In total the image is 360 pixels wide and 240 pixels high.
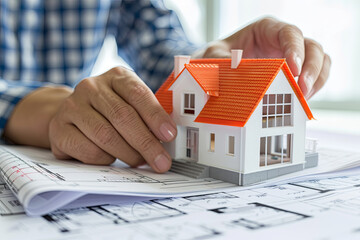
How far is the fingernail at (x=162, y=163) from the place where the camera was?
2.27 feet

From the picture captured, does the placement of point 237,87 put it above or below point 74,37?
below

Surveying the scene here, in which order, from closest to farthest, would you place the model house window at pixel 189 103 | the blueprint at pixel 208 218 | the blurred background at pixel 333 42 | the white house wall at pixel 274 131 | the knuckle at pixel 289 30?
the blueprint at pixel 208 218 < the white house wall at pixel 274 131 < the model house window at pixel 189 103 < the knuckle at pixel 289 30 < the blurred background at pixel 333 42

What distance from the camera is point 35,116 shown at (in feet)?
3.15

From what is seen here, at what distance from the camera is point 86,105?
760mm

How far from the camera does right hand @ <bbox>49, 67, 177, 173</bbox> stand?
701 mm

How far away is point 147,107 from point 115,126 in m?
0.07

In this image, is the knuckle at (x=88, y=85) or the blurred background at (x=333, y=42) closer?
the knuckle at (x=88, y=85)

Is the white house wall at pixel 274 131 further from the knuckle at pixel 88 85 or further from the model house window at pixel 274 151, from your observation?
the knuckle at pixel 88 85

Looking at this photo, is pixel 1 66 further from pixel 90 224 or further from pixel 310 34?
pixel 310 34

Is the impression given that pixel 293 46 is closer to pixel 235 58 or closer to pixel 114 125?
pixel 235 58

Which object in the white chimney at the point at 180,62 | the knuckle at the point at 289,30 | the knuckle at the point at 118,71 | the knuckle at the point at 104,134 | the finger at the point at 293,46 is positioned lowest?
the knuckle at the point at 104,134

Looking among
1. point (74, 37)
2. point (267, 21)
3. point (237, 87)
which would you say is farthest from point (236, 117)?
point (74, 37)

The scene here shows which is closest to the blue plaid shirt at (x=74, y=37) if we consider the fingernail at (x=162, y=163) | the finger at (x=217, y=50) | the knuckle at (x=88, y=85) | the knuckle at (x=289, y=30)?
the finger at (x=217, y=50)

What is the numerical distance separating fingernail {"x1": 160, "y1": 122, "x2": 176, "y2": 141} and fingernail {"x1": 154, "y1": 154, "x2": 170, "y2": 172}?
0.03 meters
